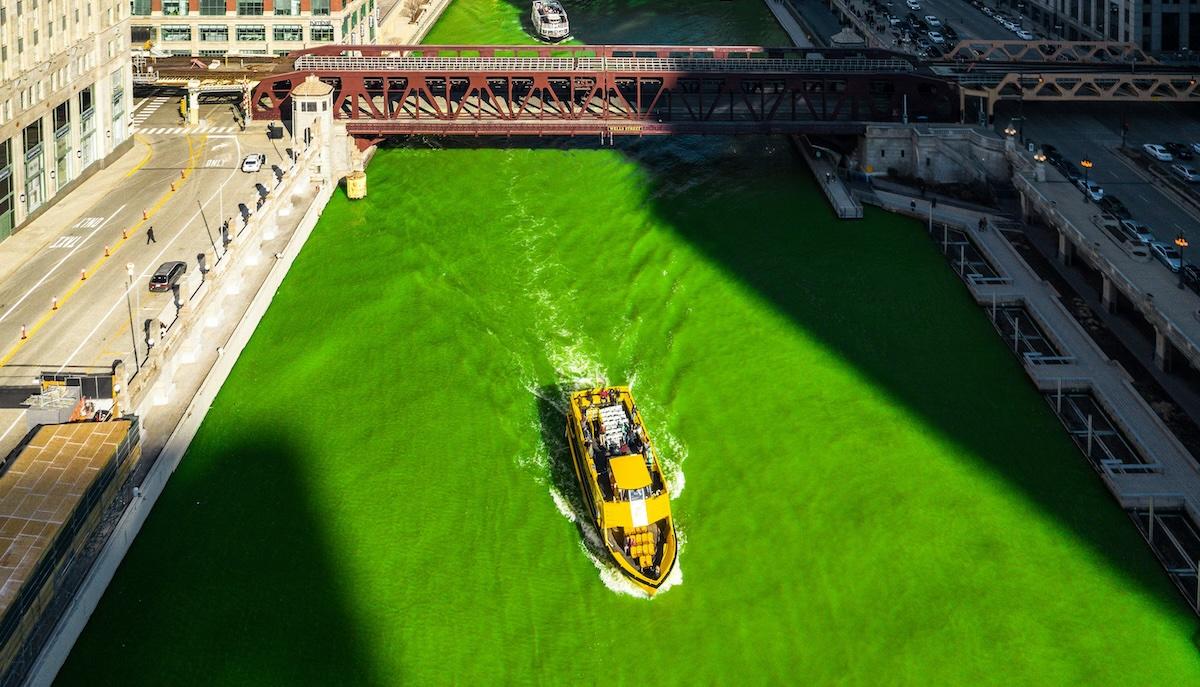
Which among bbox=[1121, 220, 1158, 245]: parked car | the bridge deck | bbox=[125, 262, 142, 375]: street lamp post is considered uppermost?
the bridge deck

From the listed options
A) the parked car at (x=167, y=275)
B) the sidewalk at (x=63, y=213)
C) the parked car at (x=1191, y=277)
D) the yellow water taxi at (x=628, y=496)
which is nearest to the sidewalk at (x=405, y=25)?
the sidewalk at (x=63, y=213)

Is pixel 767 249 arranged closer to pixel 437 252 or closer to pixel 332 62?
pixel 437 252

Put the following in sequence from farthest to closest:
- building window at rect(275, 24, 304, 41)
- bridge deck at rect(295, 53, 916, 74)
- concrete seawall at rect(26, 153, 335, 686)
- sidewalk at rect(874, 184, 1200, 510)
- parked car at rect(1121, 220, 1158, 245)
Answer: building window at rect(275, 24, 304, 41) < bridge deck at rect(295, 53, 916, 74) < parked car at rect(1121, 220, 1158, 245) < sidewalk at rect(874, 184, 1200, 510) < concrete seawall at rect(26, 153, 335, 686)

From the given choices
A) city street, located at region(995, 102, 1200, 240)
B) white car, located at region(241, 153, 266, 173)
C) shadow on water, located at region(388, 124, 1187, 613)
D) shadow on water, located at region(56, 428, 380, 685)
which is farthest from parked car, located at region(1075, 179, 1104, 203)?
white car, located at region(241, 153, 266, 173)

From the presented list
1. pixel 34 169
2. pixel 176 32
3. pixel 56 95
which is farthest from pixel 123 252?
pixel 176 32

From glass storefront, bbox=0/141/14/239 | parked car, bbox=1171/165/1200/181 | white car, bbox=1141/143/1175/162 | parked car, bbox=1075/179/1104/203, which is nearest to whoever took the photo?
glass storefront, bbox=0/141/14/239

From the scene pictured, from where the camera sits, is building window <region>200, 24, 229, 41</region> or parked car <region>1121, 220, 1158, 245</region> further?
building window <region>200, 24, 229, 41</region>

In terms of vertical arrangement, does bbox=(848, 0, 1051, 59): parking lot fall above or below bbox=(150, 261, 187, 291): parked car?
above

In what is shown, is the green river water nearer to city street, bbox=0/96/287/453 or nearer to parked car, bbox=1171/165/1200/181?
city street, bbox=0/96/287/453
